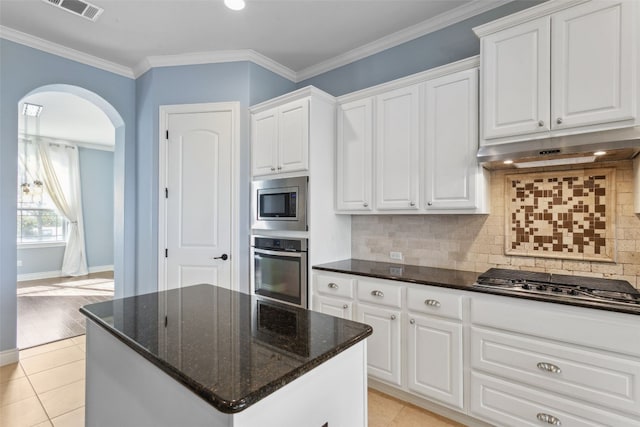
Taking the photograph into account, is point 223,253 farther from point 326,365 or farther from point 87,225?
point 87,225

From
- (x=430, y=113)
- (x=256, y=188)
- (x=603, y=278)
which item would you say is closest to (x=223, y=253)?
(x=256, y=188)

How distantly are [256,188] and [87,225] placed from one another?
230 inches

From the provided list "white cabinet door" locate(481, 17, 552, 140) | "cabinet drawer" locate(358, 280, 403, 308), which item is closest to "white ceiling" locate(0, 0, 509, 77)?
"white cabinet door" locate(481, 17, 552, 140)

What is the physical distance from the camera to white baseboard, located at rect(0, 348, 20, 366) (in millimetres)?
2855

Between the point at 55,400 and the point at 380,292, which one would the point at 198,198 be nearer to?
the point at 55,400

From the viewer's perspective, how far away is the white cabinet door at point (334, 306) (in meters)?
2.54

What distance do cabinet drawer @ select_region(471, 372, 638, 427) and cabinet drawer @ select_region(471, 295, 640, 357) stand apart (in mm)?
321

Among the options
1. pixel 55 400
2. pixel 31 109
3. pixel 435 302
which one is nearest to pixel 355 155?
pixel 435 302

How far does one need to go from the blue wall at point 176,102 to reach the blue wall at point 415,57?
2.38ft

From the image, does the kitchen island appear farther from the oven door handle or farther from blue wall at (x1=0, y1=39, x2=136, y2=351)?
blue wall at (x1=0, y1=39, x2=136, y2=351)

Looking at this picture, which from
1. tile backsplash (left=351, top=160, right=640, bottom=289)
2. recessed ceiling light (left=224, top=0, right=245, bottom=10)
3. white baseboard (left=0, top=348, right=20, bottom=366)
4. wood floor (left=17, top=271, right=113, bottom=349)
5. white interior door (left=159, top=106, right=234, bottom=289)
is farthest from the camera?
wood floor (left=17, top=271, right=113, bottom=349)

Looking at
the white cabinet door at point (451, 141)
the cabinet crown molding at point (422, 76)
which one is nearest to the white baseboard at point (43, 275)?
the cabinet crown molding at point (422, 76)

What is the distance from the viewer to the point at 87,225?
6977mm

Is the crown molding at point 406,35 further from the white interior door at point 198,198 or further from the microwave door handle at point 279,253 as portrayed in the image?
the microwave door handle at point 279,253
